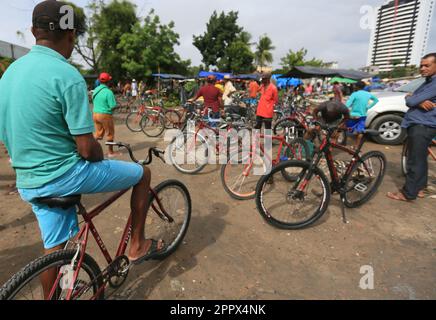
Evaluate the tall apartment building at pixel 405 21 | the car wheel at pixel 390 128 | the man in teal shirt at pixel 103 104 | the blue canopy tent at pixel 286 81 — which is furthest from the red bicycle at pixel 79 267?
the tall apartment building at pixel 405 21

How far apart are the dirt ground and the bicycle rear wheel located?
0.17 m

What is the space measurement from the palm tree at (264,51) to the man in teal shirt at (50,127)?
50.2 meters

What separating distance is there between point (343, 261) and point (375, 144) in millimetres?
5944

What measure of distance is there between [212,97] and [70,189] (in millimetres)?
5493

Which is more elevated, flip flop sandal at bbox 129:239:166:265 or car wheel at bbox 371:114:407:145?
car wheel at bbox 371:114:407:145

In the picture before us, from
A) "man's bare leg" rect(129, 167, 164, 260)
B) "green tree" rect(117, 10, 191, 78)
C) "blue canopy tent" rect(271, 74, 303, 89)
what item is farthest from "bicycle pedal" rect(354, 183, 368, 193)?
"green tree" rect(117, 10, 191, 78)

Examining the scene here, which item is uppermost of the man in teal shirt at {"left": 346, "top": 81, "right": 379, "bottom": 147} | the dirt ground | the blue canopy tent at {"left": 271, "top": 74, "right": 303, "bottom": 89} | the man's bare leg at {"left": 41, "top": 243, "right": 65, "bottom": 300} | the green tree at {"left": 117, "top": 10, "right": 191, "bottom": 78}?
the green tree at {"left": 117, "top": 10, "right": 191, "bottom": 78}

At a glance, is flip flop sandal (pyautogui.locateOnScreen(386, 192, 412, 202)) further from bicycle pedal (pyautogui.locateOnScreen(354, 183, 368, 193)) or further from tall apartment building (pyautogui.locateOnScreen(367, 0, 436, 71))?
tall apartment building (pyautogui.locateOnScreen(367, 0, 436, 71))

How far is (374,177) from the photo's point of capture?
3.85 meters

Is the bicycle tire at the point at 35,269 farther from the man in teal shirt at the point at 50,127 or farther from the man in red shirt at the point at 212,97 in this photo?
the man in red shirt at the point at 212,97

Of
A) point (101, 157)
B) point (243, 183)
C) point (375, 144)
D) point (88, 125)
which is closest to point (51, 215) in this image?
point (101, 157)

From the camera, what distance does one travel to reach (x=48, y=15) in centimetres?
142

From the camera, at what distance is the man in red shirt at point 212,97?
6.68m

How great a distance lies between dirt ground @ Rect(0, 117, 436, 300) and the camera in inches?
91.7
